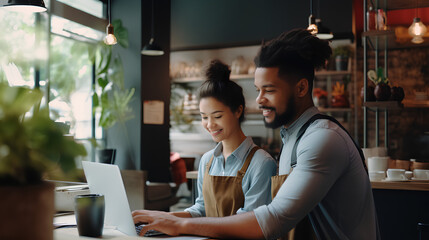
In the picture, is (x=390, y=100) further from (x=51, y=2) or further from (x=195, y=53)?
(x=195, y=53)

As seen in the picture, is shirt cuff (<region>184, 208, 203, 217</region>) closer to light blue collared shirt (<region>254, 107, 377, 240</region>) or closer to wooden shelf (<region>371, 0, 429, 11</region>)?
light blue collared shirt (<region>254, 107, 377, 240</region>)

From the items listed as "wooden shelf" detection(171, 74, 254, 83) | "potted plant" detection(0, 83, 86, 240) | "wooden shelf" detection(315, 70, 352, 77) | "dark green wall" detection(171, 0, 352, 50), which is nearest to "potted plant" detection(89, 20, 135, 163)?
"dark green wall" detection(171, 0, 352, 50)

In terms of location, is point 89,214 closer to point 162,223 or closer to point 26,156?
point 162,223

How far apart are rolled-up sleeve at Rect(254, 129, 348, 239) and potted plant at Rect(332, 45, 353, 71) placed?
18.0 feet

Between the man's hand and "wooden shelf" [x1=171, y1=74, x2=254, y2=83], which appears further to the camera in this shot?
"wooden shelf" [x1=171, y1=74, x2=254, y2=83]

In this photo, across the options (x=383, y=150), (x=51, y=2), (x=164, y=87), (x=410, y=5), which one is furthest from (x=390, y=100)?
(x=51, y=2)

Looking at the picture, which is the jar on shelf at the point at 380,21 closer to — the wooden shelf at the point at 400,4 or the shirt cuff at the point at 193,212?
the wooden shelf at the point at 400,4

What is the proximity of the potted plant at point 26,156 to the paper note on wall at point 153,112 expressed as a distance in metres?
5.52

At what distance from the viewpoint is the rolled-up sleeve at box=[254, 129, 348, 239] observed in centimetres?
132

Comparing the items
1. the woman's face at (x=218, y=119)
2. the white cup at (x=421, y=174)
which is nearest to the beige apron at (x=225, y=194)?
the woman's face at (x=218, y=119)

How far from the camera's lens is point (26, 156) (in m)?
0.64

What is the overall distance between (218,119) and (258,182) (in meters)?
0.38

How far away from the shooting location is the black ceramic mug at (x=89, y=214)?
132 centimetres

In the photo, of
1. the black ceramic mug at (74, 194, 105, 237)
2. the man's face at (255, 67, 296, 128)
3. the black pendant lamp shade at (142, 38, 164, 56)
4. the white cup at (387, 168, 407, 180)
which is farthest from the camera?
the black pendant lamp shade at (142, 38, 164, 56)
